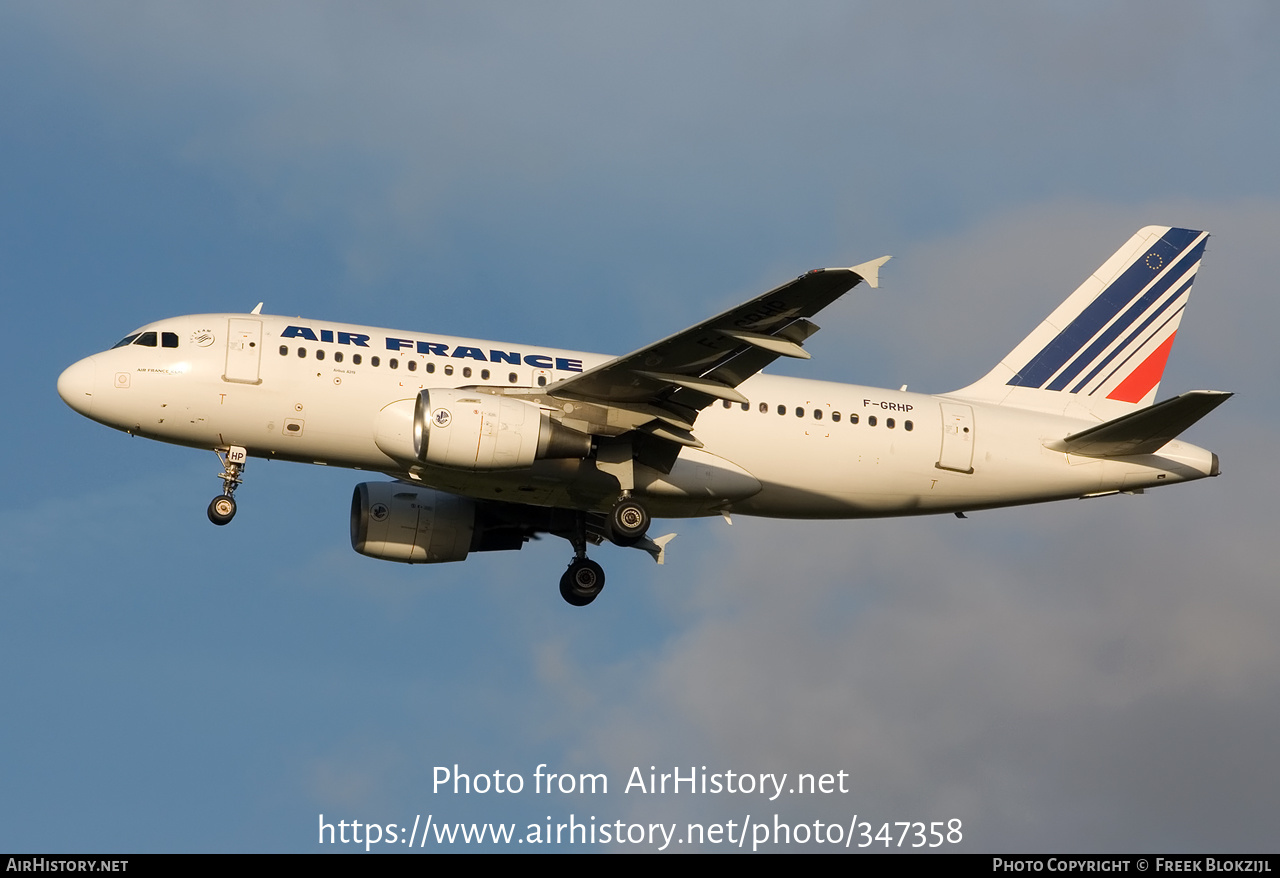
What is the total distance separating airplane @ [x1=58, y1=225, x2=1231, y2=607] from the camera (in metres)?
33.4

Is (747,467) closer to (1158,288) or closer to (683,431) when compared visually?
(683,431)

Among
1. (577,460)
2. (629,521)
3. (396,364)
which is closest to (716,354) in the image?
(577,460)

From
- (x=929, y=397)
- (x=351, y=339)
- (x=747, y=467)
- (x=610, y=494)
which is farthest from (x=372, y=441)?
(x=929, y=397)

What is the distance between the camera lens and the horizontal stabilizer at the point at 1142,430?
3484cm

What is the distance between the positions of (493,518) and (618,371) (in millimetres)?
8692

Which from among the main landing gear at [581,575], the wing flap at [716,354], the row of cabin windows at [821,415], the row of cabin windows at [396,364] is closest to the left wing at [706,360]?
the wing flap at [716,354]

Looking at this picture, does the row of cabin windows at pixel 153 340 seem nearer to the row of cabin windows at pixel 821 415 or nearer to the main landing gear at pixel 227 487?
the main landing gear at pixel 227 487

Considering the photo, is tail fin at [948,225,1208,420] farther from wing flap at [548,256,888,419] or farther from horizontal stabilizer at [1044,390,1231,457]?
wing flap at [548,256,888,419]

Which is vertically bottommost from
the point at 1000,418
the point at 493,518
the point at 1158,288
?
the point at 493,518

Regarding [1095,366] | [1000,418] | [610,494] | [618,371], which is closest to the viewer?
[618,371]

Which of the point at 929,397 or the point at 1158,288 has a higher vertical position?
the point at 1158,288

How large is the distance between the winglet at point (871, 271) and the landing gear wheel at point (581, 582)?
1377 centimetres

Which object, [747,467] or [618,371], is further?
[747,467]

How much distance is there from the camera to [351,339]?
35.2 metres
